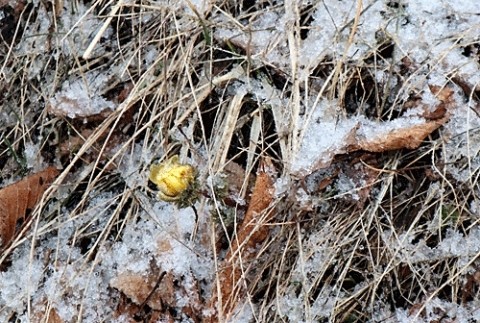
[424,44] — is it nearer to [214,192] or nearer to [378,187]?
[378,187]

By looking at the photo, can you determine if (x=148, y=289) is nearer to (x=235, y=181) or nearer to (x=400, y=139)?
(x=235, y=181)

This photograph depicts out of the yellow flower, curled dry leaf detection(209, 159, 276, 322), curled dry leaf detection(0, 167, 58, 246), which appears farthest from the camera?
curled dry leaf detection(0, 167, 58, 246)

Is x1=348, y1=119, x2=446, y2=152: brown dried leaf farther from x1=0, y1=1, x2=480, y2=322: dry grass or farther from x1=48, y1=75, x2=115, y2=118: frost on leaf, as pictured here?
x1=48, y1=75, x2=115, y2=118: frost on leaf

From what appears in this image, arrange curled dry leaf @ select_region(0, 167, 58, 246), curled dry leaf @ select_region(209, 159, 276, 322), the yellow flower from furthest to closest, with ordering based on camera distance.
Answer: curled dry leaf @ select_region(0, 167, 58, 246), curled dry leaf @ select_region(209, 159, 276, 322), the yellow flower

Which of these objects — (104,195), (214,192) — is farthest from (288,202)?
(104,195)

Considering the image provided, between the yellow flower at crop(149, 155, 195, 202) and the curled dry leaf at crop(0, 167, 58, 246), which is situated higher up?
the yellow flower at crop(149, 155, 195, 202)

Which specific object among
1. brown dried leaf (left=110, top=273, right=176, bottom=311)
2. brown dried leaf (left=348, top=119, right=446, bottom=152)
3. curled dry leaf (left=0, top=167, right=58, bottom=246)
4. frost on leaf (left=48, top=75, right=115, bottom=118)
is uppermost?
frost on leaf (left=48, top=75, right=115, bottom=118)

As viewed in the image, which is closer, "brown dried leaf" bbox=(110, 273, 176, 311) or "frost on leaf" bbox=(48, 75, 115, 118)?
"brown dried leaf" bbox=(110, 273, 176, 311)

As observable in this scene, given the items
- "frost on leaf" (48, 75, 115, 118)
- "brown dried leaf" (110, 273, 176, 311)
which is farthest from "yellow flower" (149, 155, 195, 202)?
"frost on leaf" (48, 75, 115, 118)
